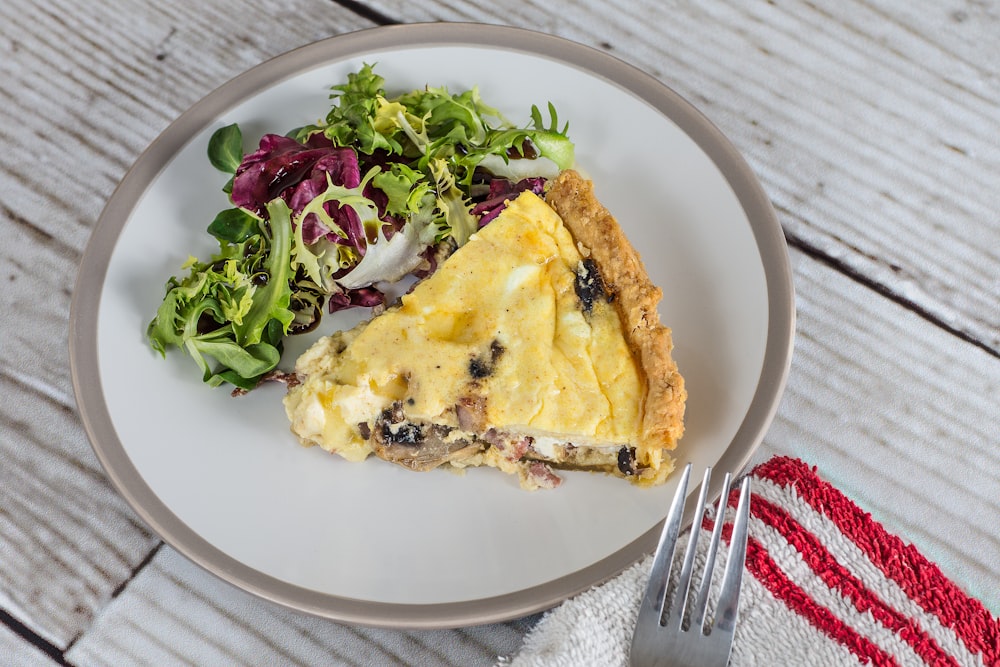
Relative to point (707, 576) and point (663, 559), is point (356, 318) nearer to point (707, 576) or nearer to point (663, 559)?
point (663, 559)

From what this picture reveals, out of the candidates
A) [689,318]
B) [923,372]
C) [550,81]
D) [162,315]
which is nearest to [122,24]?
[162,315]

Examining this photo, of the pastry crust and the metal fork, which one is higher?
the pastry crust

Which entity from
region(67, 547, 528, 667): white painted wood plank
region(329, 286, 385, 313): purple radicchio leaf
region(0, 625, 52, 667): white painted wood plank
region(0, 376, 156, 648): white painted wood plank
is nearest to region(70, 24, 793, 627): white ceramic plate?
region(329, 286, 385, 313): purple radicchio leaf

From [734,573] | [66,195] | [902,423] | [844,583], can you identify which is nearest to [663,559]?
[734,573]

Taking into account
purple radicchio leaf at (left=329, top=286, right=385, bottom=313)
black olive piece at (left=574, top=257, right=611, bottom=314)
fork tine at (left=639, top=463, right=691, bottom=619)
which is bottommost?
purple radicchio leaf at (left=329, top=286, right=385, bottom=313)

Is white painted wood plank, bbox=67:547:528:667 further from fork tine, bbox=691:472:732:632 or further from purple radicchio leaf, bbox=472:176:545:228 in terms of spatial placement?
purple radicchio leaf, bbox=472:176:545:228
